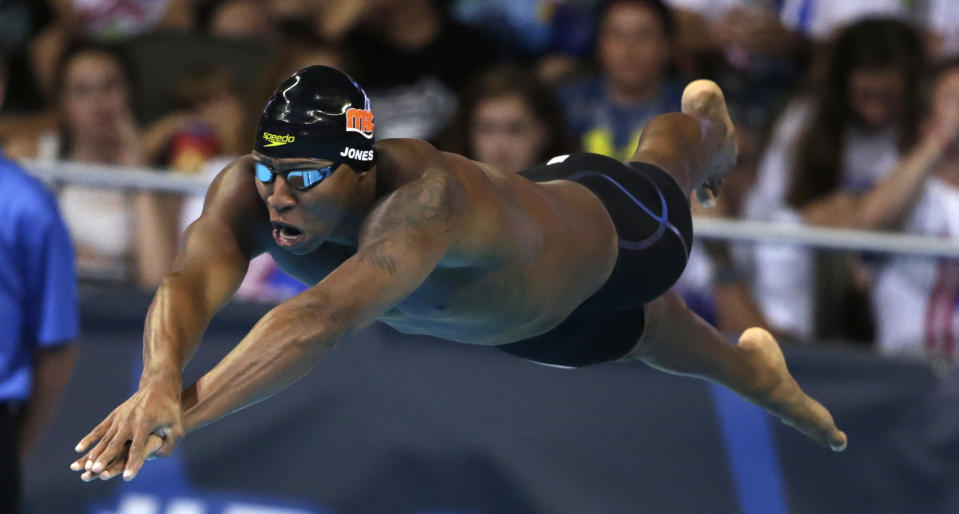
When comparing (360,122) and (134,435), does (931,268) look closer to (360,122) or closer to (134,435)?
(360,122)

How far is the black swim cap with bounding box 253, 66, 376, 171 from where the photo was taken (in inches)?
148

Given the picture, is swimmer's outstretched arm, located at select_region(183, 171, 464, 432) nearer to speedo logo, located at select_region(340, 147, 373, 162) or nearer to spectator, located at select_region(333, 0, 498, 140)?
speedo logo, located at select_region(340, 147, 373, 162)

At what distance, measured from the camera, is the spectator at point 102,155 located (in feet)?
23.0

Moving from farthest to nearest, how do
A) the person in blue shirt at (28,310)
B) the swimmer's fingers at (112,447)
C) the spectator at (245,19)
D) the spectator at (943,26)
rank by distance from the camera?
the spectator at (245,19), the spectator at (943,26), the person in blue shirt at (28,310), the swimmer's fingers at (112,447)

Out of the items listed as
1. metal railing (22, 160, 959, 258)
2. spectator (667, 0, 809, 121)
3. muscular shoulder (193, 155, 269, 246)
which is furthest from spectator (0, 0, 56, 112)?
muscular shoulder (193, 155, 269, 246)

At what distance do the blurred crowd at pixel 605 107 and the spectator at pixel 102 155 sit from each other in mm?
11

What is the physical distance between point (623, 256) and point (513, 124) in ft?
8.20

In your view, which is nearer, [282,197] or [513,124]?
[282,197]

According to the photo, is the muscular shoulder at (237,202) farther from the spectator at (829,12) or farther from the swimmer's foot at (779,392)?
the spectator at (829,12)

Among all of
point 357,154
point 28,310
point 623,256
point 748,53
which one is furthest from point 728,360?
point 748,53

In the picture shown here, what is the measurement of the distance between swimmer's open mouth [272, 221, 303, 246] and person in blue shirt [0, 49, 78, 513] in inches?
81.6

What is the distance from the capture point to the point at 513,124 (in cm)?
705

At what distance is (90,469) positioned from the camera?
3100 mm

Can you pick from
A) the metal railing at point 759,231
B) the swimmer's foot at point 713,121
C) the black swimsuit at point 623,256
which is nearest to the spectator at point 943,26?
the metal railing at point 759,231
